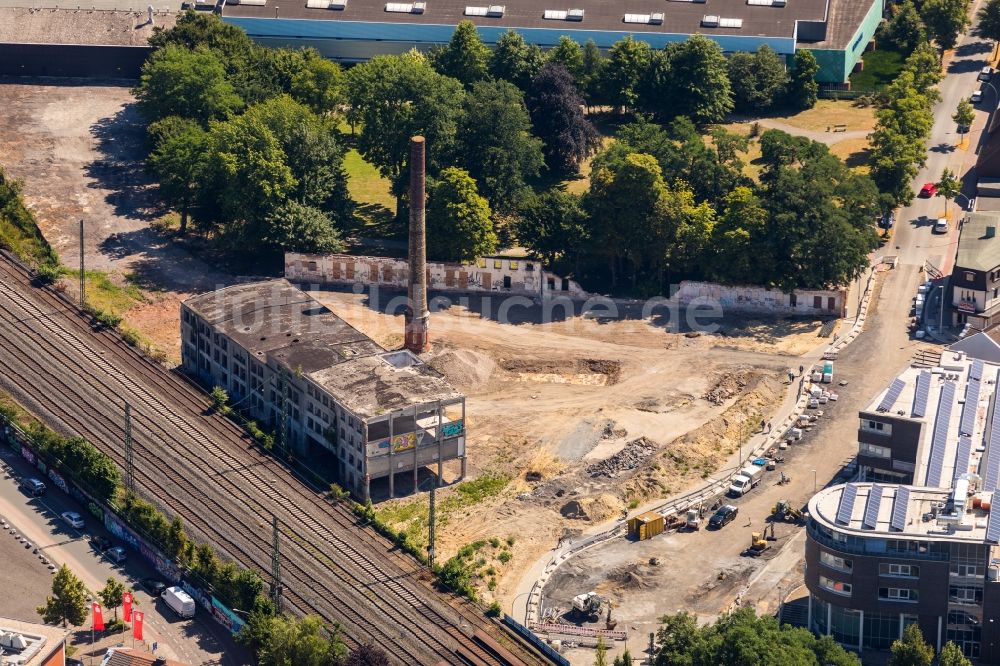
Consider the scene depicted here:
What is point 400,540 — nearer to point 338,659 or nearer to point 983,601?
point 338,659

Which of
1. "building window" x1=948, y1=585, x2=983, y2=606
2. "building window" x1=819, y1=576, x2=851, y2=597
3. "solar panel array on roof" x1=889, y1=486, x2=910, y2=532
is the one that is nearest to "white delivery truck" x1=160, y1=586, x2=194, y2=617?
"building window" x1=819, y1=576, x2=851, y2=597

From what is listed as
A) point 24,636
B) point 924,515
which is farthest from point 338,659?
point 924,515

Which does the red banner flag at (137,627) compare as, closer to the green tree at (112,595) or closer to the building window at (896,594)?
the green tree at (112,595)

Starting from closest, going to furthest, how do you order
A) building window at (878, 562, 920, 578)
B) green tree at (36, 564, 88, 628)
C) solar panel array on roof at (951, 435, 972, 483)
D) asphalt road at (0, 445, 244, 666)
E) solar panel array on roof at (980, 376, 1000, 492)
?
1. building window at (878, 562, 920, 578)
2. green tree at (36, 564, 88, 628)
3. asphalt road at (0, 445, 244, 666)
4. solar panel array on roof at (980, 376, 1000, 492)
5. solar panel array on roof at (951, 435, 972, 483)

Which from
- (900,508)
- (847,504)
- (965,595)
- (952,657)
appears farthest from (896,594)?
(952,657)

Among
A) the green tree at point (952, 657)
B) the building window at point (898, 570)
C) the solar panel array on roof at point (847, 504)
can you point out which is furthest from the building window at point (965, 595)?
the solar panel array on roof at point (847, 504)

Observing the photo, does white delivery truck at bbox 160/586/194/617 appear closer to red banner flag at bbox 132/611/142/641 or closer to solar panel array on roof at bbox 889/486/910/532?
red banner flag at bbox 132/611/142/641

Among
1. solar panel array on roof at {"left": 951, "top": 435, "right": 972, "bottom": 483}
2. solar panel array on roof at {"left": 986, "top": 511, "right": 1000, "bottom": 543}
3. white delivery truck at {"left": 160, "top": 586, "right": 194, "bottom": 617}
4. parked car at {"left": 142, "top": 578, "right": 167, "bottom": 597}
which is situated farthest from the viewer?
parked car at {"left": 142, "top": 578, "right": 167, "bottom": 597}
